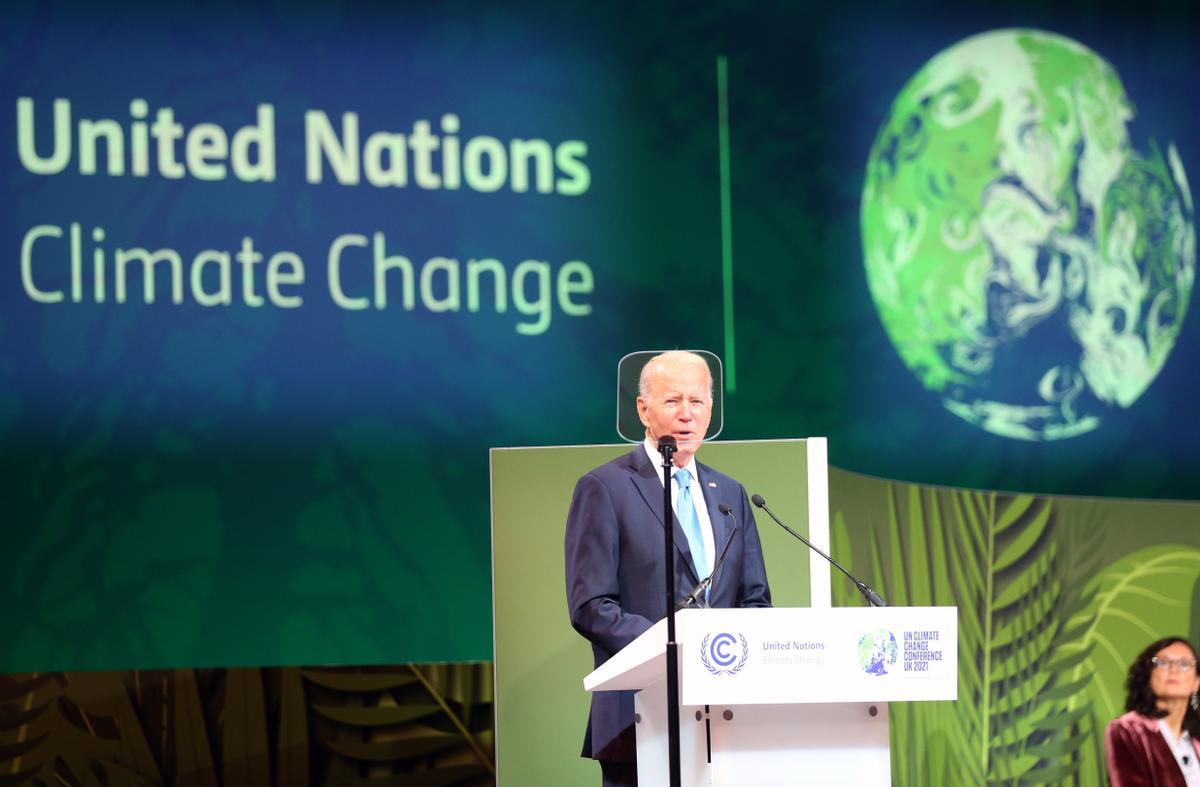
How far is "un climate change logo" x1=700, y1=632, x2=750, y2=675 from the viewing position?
9.82 ft

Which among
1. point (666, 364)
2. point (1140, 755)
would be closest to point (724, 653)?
point (666, 364)

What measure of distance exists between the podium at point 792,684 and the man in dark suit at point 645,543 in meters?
0.49

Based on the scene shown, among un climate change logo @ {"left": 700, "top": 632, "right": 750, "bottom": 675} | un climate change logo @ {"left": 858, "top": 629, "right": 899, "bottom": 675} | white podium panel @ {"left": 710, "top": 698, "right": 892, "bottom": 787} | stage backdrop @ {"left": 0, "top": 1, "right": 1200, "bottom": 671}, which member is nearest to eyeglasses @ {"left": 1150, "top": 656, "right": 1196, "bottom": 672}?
stage backdrop @ {"left": 0, "top": 1, "right": 1200, "bottom": 671}

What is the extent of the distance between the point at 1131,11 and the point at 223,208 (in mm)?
3819

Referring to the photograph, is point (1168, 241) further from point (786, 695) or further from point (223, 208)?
point (786, 695)

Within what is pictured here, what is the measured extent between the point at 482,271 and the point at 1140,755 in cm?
285

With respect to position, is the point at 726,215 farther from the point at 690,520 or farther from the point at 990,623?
the point at 690,520

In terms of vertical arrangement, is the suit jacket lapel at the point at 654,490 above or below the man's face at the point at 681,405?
below

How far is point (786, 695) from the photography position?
3.03m

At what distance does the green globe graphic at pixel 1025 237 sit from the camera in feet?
21.2

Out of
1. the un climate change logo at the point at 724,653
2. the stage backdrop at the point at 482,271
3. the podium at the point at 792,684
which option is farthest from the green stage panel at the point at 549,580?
the un climate change logo at the point at 724,653

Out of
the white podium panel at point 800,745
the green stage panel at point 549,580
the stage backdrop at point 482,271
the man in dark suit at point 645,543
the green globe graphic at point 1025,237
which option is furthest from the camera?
the green globe graphic at point 1025,237

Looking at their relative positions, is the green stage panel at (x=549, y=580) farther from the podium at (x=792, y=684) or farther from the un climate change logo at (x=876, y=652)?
the un climate change logo at (x=876, y=652)

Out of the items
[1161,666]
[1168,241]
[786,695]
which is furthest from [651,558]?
[1168,241]
